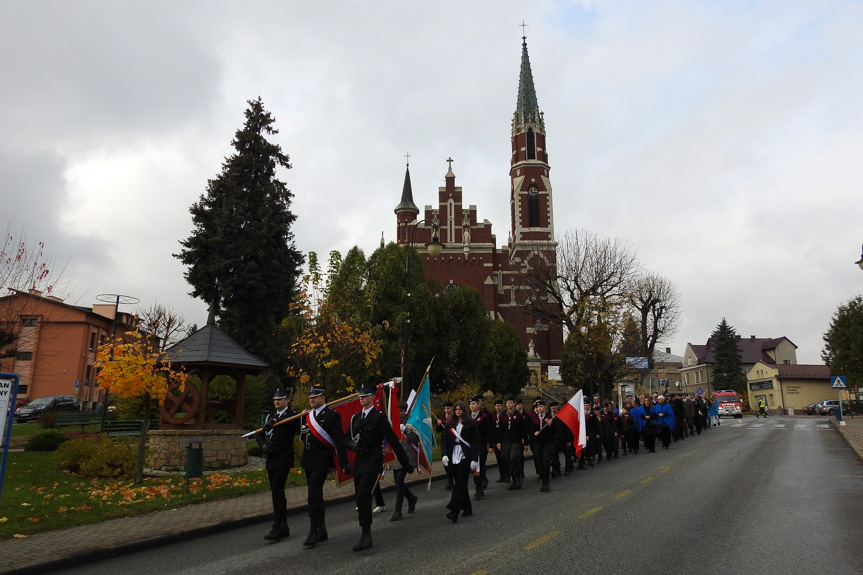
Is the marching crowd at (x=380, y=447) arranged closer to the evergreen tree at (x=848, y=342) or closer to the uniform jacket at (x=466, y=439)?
A: the uniform jacket at (x=466, y=439)

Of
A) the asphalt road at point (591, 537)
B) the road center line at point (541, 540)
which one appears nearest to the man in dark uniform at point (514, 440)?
the asphalt road at point (591, 537)

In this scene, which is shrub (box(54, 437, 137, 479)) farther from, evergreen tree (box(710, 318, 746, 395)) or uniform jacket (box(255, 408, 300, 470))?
evergreen tree (box(710, 318, 746, 395))

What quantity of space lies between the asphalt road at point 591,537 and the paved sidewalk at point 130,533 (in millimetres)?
174

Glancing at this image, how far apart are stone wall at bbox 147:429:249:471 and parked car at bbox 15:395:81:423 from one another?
21.0 m

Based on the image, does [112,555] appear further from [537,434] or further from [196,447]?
[537,434]

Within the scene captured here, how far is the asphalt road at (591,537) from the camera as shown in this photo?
5848 millimetres

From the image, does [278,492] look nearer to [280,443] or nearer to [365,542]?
[280,443]

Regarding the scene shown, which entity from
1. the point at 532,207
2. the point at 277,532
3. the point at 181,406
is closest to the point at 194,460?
the point at 181,406

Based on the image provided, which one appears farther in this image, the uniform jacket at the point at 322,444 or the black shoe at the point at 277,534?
the black shoe at the point at 277,534

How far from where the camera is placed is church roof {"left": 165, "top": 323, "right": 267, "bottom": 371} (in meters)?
15.0

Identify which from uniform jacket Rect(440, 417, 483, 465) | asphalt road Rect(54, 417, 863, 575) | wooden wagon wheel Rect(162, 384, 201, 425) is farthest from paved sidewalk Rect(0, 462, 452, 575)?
wooden wagon wheel Rect(162, 384, 201, 425)

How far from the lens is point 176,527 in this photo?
8.21 metres

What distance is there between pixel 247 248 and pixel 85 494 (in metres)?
Answer: 20.1

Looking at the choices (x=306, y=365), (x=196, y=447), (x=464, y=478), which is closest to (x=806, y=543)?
(x=464, y=478)
